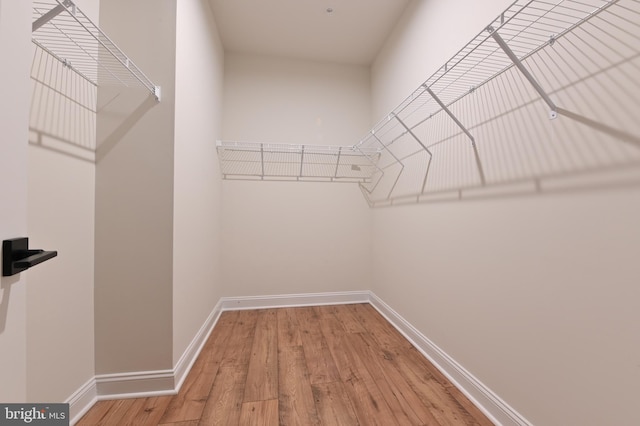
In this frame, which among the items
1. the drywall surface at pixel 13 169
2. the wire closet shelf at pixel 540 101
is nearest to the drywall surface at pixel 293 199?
the wire closet shelf at pixel 540 101

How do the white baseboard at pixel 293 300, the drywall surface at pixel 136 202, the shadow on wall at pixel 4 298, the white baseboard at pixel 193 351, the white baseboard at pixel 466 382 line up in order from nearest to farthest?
the shadow on wall at pixel 4 298, the white baseboard at pixel 466 382, the drywall surface at pixel 136 202, the white baseboard at pixel 193 351, the white baseboard at pixel 293 300

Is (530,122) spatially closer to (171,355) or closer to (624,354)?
(624,354)

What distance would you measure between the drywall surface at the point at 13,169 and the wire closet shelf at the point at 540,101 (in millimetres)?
1153

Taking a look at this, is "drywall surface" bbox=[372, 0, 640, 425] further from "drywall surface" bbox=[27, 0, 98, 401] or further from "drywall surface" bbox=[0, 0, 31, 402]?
"drywall surface" bbox=[27, 0, 98, 401]

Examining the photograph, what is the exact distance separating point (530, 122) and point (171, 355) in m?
1.97

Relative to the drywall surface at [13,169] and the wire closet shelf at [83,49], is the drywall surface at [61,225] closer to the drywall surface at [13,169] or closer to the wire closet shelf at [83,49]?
the wire closet shelf at [83,49]

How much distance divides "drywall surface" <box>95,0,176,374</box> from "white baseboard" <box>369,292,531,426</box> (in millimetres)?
1510

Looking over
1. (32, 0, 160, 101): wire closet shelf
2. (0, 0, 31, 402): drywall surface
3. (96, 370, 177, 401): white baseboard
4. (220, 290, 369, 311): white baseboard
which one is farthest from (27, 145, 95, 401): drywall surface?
(220, 290, 369, 311): white baseboard

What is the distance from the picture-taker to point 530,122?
101 centimetres

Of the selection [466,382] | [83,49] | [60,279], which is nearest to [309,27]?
[83,49]

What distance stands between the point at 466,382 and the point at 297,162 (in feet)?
6.90

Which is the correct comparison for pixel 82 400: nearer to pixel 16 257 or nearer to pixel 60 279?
pixel 60 279

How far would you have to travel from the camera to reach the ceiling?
194 centimetres

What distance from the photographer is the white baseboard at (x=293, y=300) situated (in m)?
2.40
